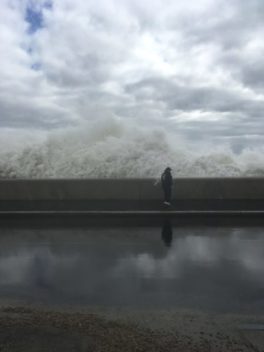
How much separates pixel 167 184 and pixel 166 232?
2524mm

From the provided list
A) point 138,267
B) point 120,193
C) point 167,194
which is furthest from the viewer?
point 120,193

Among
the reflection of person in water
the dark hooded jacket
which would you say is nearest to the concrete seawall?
the dark hooded jacket

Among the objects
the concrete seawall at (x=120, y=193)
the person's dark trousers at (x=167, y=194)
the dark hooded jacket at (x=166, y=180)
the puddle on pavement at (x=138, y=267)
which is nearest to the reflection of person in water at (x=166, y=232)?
the puddle on pavement at (x=138, y=267)

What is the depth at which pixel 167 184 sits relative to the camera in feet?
40.7

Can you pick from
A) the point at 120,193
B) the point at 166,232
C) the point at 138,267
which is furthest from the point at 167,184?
the point at 138,267

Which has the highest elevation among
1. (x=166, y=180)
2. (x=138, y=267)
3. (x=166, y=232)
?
(x=166, y=180)

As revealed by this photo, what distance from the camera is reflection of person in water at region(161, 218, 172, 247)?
918 cm

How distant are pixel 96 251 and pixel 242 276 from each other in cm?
271

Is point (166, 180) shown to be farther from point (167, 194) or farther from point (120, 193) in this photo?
point (120, 193)

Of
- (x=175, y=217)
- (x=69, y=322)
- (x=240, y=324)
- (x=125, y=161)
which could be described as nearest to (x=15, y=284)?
(x=69, y=322)

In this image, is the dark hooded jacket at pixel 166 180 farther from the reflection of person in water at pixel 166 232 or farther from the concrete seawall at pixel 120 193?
the reflection of person in water at pixel 166 232

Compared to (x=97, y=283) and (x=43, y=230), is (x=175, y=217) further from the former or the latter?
(x=97, y=283)

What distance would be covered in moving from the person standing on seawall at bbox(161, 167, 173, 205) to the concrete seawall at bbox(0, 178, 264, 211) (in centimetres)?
31

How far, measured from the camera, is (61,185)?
13.2 meters
